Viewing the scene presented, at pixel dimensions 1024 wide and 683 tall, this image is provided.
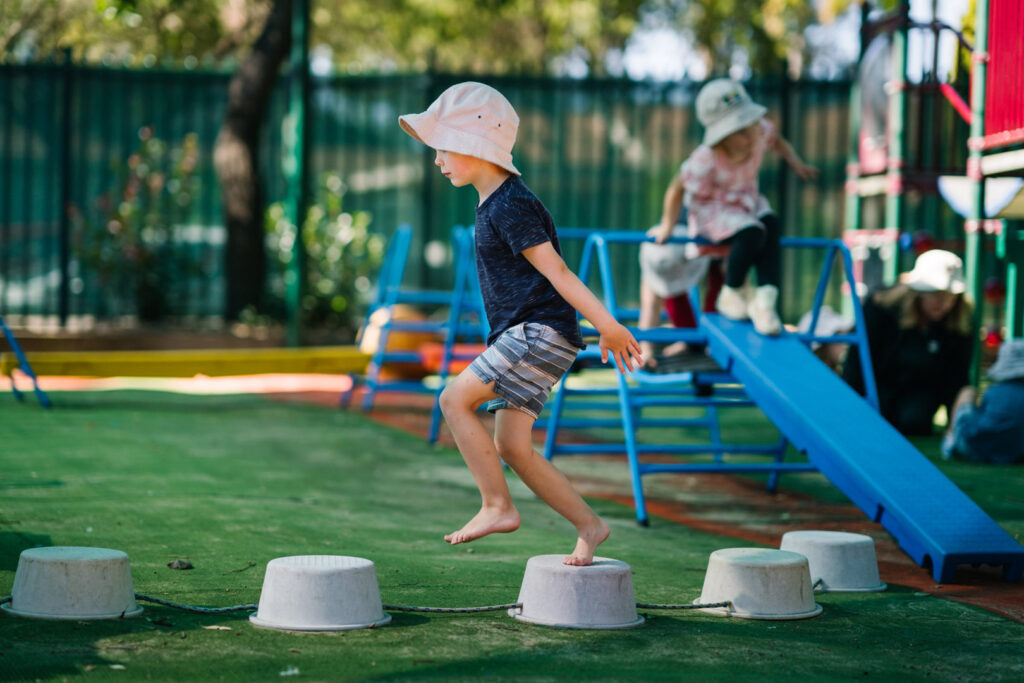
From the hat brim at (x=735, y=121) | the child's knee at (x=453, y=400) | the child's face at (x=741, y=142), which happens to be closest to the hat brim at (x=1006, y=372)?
the child's face at (x=741, y=142)

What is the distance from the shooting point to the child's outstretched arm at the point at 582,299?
379 cm

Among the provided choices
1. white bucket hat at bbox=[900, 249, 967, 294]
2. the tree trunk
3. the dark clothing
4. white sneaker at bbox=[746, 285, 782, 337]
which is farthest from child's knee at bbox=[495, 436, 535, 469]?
the tree trunk

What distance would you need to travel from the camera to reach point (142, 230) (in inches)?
546

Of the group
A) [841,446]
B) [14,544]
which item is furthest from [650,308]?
[14,544]

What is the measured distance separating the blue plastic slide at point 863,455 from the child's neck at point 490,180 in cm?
206

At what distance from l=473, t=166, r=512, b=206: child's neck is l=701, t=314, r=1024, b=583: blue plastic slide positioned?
206cm

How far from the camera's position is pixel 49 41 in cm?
1522

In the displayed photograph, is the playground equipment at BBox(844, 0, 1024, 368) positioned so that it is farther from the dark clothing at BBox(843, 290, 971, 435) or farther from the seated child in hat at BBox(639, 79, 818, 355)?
the seated child in hat at BBox(639, 79, 818, 355)

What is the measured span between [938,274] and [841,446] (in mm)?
4011

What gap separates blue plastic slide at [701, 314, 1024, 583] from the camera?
4.81 meters

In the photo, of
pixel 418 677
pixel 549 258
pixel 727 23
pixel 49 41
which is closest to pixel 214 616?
pixel 418 677

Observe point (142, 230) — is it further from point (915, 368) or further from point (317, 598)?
point (317, 598)

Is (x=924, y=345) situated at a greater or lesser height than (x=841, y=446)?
greater

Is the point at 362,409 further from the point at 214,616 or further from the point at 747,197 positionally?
the point at 214,616
